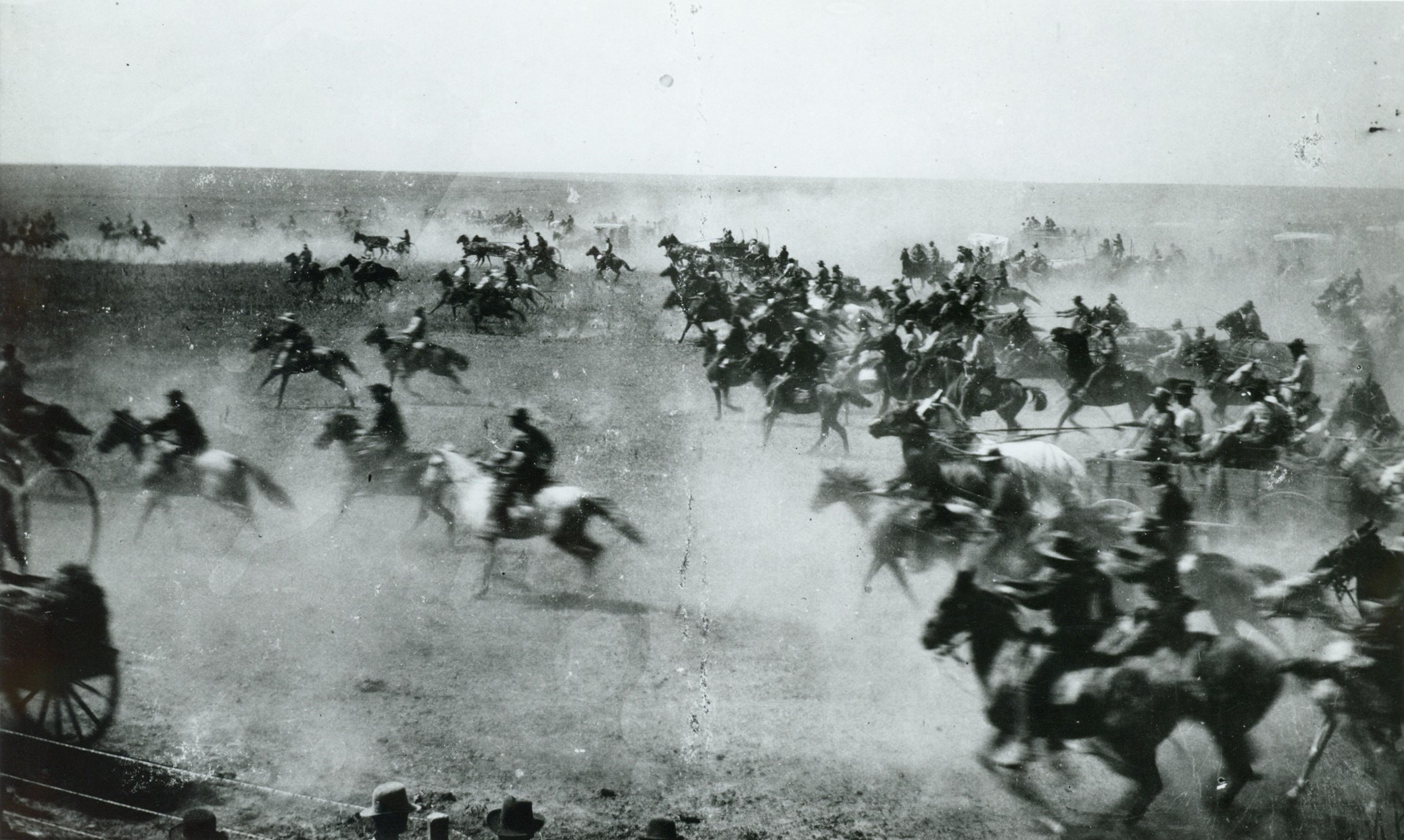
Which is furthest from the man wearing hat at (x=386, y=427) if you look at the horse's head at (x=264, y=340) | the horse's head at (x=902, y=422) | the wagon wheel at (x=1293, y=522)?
the wagon wheel at (x=1293, y=522)

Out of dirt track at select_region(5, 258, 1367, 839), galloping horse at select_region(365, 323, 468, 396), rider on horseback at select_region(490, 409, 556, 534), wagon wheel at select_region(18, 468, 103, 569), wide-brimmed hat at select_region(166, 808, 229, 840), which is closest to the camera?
wide-brimmed hat at select_region(166, 808, 229, 840)

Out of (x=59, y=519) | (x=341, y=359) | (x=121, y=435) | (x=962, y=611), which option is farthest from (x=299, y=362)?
(x=962, y=611)

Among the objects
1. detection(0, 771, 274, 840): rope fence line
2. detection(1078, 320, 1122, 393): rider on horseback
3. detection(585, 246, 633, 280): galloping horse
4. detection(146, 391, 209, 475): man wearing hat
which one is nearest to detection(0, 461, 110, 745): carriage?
detection(0, 771, 274, 840): rope fence line

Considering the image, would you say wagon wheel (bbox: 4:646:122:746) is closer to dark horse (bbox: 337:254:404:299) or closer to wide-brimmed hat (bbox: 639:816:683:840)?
wide-brimmed hat (bbox: 639:816:683:840)

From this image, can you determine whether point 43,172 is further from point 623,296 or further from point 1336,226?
point 1336,226

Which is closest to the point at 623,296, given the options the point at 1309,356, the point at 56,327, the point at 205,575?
the point at 56,327
